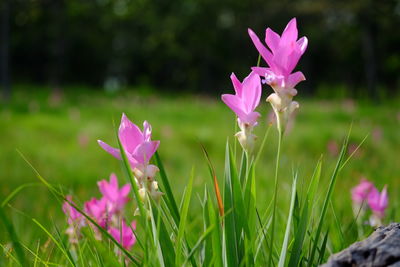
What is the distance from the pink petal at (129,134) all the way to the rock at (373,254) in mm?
416

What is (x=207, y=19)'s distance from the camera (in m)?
25.5

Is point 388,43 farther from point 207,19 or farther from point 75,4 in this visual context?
point 75,4

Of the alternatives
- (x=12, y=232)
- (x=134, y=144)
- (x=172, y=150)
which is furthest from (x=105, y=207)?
(x=172, y=150)

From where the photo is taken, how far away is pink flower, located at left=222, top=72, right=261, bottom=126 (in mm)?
918

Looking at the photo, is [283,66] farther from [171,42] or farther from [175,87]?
[175,87]

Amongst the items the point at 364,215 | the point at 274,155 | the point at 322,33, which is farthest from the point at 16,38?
the point at 364,215

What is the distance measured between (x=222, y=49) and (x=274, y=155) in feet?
→ 72.8

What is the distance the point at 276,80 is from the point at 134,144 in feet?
1.00

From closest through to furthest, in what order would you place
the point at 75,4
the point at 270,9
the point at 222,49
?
the point at 75,4
the point at 270,9
the point at 222,49

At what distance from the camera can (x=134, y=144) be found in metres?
0.92

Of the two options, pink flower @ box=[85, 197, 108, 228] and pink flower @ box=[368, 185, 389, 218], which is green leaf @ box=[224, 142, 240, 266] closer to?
pink flower @ box=[85, 197, 108, 228]

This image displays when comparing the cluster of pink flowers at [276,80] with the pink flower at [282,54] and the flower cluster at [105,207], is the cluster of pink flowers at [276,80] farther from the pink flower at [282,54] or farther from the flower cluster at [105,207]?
the flower cluster at [105,207]

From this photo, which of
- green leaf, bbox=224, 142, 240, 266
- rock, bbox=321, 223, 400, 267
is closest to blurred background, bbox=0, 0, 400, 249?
green leaf, bbox=224, 142, 240, 266

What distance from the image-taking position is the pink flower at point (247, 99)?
918 millimetres
